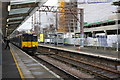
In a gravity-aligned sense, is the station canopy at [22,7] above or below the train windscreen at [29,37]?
above

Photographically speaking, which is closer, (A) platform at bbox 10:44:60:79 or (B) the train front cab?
(A) platform at bbox 10:44:60:79

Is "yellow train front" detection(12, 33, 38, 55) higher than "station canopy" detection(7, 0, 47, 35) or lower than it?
lower

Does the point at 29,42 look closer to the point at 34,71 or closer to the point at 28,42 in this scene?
the point at 28,42

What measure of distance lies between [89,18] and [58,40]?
170ft

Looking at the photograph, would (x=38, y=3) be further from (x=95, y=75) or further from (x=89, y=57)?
(x=89, y=57)

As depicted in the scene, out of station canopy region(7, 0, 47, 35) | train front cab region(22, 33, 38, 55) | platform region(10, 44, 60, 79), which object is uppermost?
station canopy region(7, 0, 47, 35)

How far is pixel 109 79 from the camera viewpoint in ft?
29.9

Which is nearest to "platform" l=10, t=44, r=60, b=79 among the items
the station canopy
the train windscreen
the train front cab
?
the station canopy

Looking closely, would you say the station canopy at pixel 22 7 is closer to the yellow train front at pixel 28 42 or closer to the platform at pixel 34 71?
the platform at pixel 34 71

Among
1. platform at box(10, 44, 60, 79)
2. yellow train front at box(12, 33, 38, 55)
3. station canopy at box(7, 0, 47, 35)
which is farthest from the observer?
yellow train front at box(12, 33, 38, 55)

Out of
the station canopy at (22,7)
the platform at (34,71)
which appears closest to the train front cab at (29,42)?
the station canopy at (22,7)

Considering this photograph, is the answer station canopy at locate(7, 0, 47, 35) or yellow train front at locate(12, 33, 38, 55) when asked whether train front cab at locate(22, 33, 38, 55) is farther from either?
station canopy at locate(7, 0, 47, 35)

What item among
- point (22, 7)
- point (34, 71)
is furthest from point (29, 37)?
point (34, 71)

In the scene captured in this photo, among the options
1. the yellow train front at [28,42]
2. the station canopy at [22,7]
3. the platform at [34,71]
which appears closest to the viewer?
the platform at [34,71]
